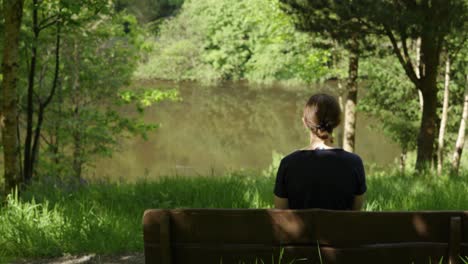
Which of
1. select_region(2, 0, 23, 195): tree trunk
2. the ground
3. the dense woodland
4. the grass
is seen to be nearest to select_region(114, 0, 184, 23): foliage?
the dense woodland

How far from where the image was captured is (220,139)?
29.8 m

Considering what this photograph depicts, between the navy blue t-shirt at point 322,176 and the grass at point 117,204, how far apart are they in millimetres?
2392

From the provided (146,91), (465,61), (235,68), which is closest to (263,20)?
(146,91)

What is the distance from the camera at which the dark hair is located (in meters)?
2.96

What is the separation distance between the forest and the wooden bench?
2311 millimetres

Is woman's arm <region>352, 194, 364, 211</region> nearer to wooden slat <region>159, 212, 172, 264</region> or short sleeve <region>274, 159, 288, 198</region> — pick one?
short sleeve <region>274, 159, 288, 198</region>

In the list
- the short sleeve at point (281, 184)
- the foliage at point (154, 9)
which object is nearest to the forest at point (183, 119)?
the short sleeve at point (281, 184)

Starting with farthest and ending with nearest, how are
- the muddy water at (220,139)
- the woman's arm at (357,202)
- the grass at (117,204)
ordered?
the muddy water at (220,139), the grass at (117,204), the woman's arm at (357,202)

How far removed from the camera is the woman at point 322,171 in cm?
291

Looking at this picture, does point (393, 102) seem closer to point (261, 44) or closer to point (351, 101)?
point (261, 44)

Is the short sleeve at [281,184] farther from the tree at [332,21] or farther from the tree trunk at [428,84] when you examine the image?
the tree trunk at [428,84]

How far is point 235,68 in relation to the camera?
58.3 metres

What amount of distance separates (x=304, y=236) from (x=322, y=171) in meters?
0.40

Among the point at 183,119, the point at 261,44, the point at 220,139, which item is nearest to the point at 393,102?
the point at 261,44
